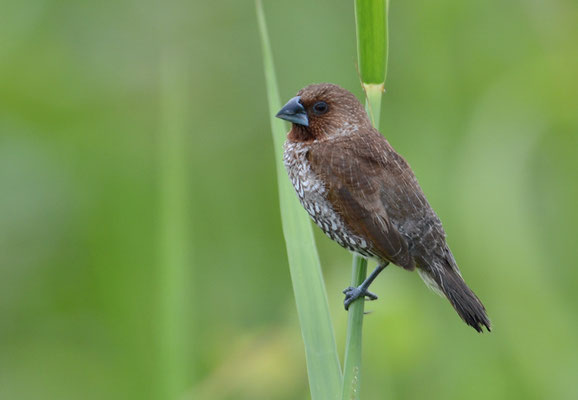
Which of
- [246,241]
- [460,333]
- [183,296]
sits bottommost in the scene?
[460,333]

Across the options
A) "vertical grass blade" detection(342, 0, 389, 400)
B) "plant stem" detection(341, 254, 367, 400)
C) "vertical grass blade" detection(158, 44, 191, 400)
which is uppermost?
"vertical grass blade" detection(342, 0, 389, 400)

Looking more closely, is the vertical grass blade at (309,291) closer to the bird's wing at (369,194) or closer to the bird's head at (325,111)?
the bird's wing at (369,194)

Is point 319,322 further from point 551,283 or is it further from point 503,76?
point 503,76

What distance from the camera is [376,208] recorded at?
10.3ft

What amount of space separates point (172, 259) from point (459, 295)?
1.05 m

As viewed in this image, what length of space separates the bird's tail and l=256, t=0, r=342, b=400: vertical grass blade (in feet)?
1.91

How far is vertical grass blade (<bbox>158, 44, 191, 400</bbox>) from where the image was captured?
310cm

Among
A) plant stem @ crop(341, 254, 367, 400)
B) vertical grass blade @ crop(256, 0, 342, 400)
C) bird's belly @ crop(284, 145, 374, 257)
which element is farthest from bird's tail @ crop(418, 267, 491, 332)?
vertical grass blade @ crop(256, 0, 342, 400)

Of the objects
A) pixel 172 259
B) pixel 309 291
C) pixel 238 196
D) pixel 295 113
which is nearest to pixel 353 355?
pixel 309 291

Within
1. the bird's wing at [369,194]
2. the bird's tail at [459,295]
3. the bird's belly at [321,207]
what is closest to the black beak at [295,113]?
the bird's belly at [321,207]

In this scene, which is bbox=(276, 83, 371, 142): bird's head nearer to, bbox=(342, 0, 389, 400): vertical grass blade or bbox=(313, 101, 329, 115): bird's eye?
bbox=(313, 101, 329, 115): bird's eye

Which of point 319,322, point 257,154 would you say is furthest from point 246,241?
point 319,322

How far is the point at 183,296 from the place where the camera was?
333 cm

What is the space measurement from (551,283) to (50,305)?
2757mm
